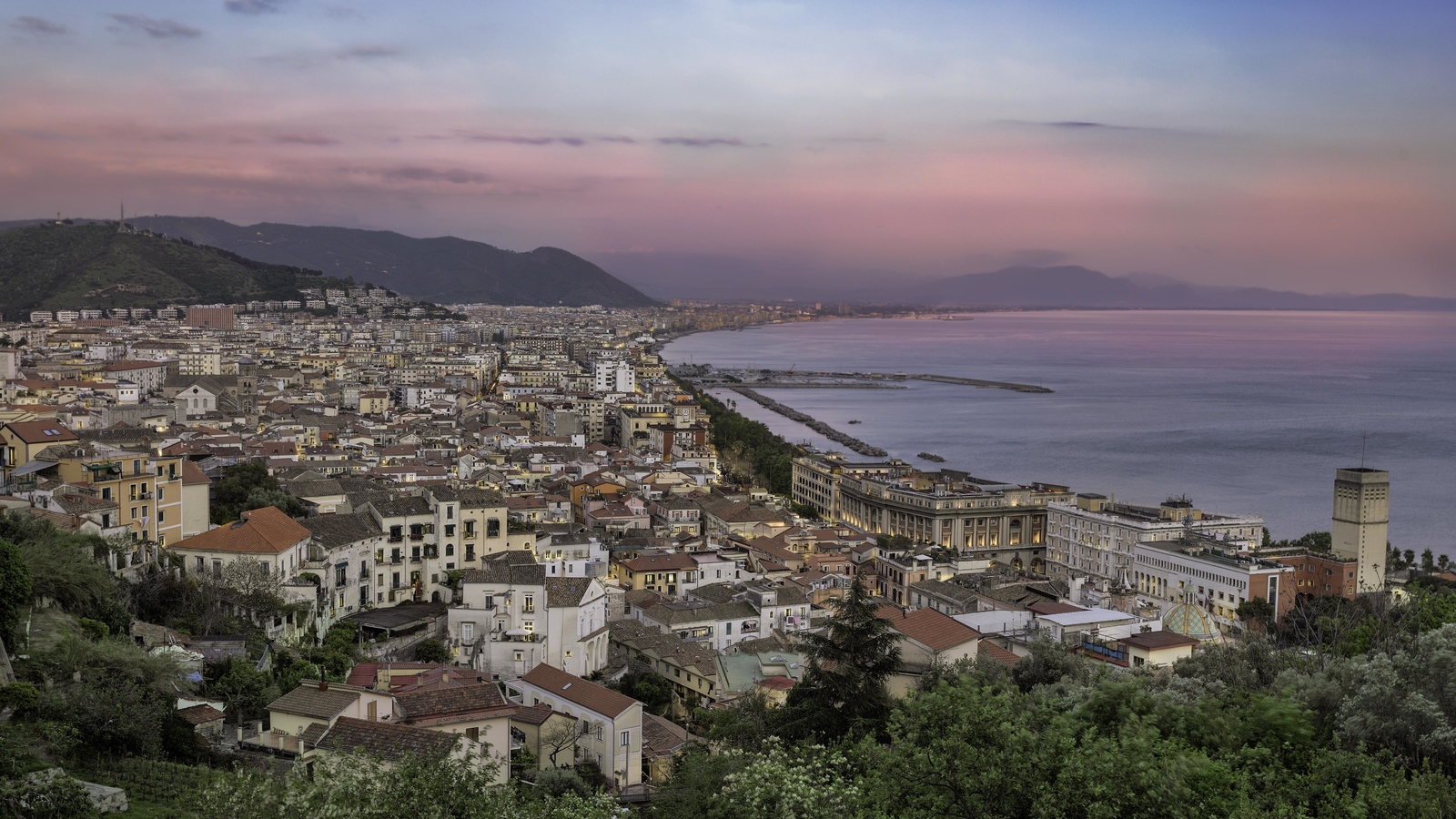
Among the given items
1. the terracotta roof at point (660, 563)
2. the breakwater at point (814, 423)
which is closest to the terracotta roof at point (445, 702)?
the terracotta roof at point (660, 563)

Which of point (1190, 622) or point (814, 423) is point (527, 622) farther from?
point (814, 423)

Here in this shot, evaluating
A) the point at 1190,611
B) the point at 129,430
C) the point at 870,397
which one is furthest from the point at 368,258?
the point at 1190,611

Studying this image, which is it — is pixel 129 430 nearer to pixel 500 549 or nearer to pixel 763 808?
pixel 500 549

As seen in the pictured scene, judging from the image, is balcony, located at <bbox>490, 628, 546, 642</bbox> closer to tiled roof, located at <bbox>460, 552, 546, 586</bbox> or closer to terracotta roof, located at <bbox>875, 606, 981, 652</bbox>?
tiled roof, located at <bbox>460, 552, 546, 586</bbox>

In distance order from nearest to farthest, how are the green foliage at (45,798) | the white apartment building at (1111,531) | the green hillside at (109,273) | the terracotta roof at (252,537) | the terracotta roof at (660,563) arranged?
the green foliage at (45,798), the terracotta roof at (252,537), the terracotta roof at (660,563), the white apartment building at (1111,531), the green hillside at (109,273)

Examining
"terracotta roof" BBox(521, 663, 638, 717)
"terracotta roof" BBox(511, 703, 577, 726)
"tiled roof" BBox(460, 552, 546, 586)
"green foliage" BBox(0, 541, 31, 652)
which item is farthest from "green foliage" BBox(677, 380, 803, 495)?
"green foliage" BBox(0, 541, 31, 652)

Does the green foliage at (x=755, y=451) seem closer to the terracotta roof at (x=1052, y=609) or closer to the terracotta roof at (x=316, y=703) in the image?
the terracotta roof at (x=1052, y=609)
